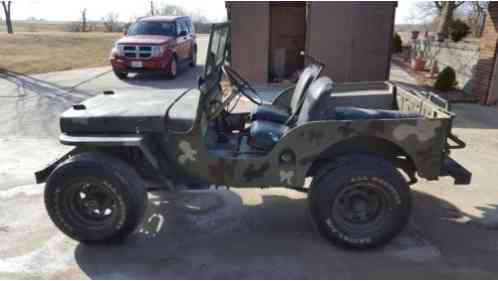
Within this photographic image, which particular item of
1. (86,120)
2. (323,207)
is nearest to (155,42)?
(86,120)

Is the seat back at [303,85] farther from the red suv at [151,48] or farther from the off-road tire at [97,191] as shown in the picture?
the red suv at [151,48]

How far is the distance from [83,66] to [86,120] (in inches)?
501

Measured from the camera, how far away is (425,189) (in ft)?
14.4

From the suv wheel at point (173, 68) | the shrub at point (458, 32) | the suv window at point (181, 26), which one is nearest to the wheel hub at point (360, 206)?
the suv wheel at point (173, 68)

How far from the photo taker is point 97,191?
10.5 feet

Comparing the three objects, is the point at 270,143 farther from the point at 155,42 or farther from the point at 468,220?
the point at 155,42

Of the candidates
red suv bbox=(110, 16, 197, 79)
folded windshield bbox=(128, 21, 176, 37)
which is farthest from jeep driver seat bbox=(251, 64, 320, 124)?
folded windshield bbox=(128, 21, 176, 37)

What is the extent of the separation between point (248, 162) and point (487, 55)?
24.4 feet

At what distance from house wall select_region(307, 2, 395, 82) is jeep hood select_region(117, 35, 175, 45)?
422 cm

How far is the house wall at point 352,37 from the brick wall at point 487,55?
6.74 feet

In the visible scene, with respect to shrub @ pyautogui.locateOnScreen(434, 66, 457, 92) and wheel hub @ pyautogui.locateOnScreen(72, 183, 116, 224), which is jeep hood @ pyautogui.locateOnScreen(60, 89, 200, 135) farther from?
shrub @ pyautogui.locateOnScreen(434, 66, 457, 92)

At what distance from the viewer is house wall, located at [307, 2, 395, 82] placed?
959cm

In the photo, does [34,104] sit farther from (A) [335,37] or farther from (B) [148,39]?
(A) [335,37]

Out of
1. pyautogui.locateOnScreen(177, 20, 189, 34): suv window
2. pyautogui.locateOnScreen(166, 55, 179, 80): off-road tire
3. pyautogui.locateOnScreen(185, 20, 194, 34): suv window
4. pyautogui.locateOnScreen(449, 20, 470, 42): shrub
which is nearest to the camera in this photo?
pyautogui.locateOnScreen(166, 55, 179, 80): off-road tire
